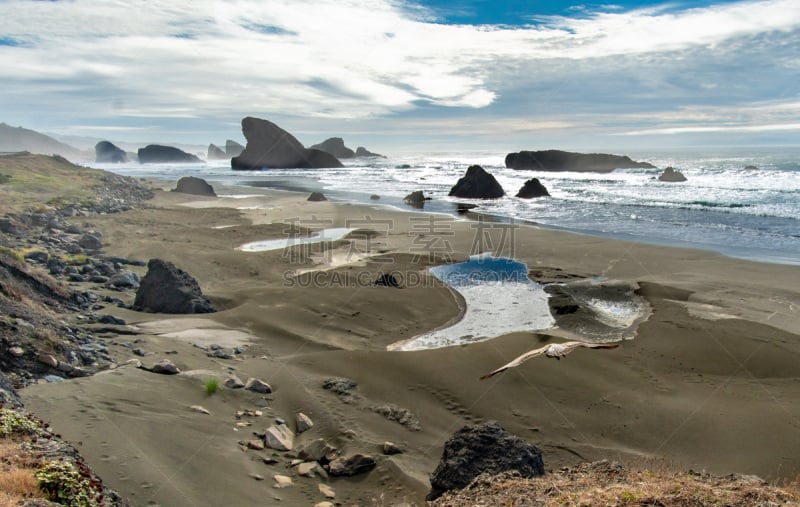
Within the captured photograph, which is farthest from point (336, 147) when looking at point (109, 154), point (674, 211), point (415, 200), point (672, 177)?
point (674, 211)

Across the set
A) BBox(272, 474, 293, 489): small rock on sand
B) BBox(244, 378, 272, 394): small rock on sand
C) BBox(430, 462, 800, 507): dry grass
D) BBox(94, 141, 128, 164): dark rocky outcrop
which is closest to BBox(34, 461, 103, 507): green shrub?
BBox(272, 474, 293, 489): small rock on sand

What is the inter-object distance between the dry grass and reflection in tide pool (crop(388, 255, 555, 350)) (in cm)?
528

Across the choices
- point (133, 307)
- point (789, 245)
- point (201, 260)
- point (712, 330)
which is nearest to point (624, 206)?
point (789, 245)

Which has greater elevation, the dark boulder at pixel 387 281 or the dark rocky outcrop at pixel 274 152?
the dark rocky outcrop at pixel 274 152

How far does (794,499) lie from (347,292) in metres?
9.86

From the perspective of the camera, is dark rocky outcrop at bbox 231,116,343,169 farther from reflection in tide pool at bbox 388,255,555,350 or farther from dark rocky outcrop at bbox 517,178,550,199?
reflection in tide pool at bbox 388,255,555,350

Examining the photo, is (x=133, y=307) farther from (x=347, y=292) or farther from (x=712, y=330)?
(x=712, y=330)

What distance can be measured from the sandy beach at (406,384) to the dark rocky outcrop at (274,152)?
81.0 m

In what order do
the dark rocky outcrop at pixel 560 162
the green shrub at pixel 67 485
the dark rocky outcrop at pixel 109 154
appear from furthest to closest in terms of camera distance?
1. the dark rocky outcrop at pixel 109 154
2. the dark rocky outcrop at pixel 560 162
3. the green shrub at pixel 67 485

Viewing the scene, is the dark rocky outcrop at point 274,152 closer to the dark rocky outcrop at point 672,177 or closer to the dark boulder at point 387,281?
the dark rocky outcrop at point 672,177

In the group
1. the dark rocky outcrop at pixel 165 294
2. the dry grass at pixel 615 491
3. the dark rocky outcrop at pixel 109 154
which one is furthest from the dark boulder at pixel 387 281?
the dark rocky outcrop at pixel 109 154

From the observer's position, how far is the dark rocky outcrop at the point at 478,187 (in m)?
37.9

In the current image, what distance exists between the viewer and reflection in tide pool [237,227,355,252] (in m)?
18.4

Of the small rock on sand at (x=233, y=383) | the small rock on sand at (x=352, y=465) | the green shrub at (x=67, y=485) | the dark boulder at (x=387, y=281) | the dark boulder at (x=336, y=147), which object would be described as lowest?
the small rock on sand at (x=352, y=465)
